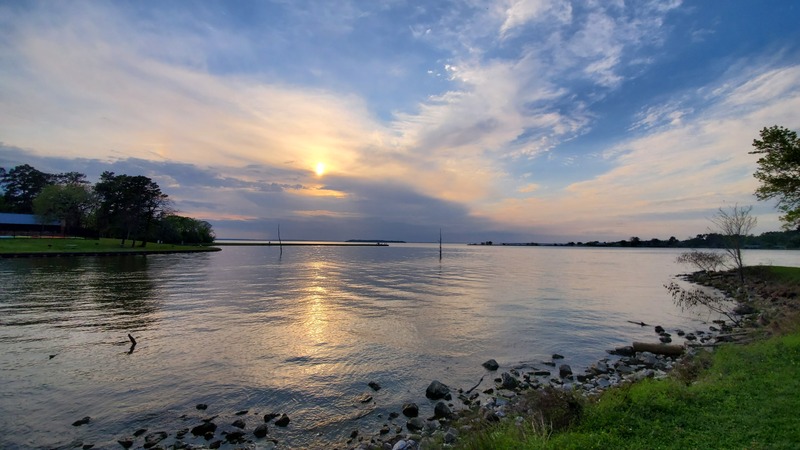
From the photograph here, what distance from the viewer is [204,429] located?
34.2 ft

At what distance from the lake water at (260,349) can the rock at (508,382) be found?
1323 millimetres

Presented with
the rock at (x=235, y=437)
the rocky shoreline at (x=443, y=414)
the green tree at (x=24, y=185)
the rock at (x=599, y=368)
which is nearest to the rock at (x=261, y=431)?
the rocky shoreline at (x=443, y=414)

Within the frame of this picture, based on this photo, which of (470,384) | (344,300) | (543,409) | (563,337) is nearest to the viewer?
(543,409)

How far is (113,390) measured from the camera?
1302 cm

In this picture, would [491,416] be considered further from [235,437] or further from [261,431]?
[235,437]

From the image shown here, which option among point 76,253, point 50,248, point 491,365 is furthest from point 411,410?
point 50,248

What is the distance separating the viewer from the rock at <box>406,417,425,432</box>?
10621mm

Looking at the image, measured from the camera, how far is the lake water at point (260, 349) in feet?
37.6

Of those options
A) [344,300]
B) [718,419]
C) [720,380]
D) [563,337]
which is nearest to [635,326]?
[563,337]

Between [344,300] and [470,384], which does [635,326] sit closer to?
[470,384]

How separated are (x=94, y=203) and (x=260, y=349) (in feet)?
408

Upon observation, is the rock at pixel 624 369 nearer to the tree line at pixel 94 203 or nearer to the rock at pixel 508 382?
the rock at pixel 508 382

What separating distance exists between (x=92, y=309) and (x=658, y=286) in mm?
62021

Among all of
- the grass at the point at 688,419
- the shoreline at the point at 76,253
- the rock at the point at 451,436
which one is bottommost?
the rock at the point at 451,436
